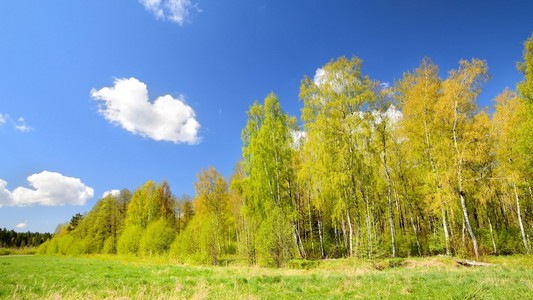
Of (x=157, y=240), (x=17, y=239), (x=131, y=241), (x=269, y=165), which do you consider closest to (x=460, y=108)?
(x=269, y=165)

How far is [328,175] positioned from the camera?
21250 mm

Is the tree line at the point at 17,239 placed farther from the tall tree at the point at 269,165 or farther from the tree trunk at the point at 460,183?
the tree trunk at the point at 460,183

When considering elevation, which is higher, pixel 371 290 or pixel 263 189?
pixel 263 189

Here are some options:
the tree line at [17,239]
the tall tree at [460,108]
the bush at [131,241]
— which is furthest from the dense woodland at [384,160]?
the tree line at [17,239]

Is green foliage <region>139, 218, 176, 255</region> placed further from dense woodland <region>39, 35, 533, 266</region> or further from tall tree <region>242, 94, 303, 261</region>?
tall tree <region>242, 94, 303, 261</region>

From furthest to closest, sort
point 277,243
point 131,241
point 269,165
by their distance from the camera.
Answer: point 131,241, point 269,165, point 277,243

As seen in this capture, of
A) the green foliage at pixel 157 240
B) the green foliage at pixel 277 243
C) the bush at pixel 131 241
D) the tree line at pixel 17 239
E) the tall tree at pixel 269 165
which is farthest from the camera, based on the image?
the tree line at pixel 17 239

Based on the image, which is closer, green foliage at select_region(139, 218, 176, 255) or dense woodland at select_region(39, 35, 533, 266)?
dense woodland at select_region(39, 35, 533, 266)

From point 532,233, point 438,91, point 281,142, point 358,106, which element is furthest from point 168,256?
point 532,233

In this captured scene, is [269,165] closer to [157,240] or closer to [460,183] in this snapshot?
[460,183]

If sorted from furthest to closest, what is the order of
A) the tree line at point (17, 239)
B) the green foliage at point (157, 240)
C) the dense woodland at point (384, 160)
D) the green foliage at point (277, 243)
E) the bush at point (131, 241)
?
the tree line at point (17, 239), the bush at point (131, 241), the green foliage at point (157, 240), the green foliage at point (277, 243), the dense woodland at point (384, 160)

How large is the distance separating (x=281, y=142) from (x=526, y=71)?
16.9 meters

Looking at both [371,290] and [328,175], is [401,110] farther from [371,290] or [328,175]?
[371,290]

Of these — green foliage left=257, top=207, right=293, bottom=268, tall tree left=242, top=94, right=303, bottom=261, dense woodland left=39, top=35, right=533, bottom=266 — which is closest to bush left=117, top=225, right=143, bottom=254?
dense woodland left=39, top=35, right=533, bottom=266
